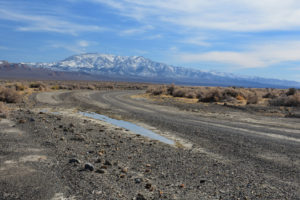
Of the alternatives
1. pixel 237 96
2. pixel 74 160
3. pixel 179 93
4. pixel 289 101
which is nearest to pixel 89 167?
pixel 74 160

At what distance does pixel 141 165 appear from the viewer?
8094 mm

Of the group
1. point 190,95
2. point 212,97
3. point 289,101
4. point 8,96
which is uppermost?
point 289,101

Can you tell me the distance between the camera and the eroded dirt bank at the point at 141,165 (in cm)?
620

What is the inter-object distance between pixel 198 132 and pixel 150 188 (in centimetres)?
808

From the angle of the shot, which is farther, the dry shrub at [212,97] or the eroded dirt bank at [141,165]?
the dry shrub at [212,97]

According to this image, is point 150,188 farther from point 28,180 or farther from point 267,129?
point 267,129

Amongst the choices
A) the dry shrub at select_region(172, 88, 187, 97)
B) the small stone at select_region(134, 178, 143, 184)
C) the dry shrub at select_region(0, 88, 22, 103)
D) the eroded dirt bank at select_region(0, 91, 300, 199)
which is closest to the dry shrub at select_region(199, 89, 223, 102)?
the dry shrub at select_region(172, 88, 187, 97)

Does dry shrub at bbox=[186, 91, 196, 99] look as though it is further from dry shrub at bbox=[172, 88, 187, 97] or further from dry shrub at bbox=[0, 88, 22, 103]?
dry shrub at bbox=[0, 88, 22, 103]

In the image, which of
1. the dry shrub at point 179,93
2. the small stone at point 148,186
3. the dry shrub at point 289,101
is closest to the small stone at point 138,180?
the small stone at point 148,186

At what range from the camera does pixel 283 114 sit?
2241cm

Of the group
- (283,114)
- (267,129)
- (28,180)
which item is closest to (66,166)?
(28,180)

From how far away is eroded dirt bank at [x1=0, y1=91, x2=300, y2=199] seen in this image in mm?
6199

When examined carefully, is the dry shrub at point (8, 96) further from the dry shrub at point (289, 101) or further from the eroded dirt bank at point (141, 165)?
the dry shrub at point (289, 101)

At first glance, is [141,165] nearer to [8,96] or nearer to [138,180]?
[138,180]
